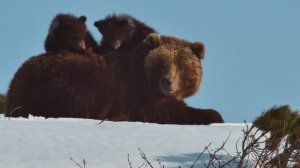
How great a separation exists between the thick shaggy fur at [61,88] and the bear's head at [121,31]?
1393 mm

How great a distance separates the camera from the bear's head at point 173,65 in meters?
8.76

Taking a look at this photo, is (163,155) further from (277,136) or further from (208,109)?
(208,109)

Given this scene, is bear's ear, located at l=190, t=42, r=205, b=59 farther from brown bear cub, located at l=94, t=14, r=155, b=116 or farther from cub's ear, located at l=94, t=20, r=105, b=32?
cub's ear, located at l=94, t=20, r=105, b=32

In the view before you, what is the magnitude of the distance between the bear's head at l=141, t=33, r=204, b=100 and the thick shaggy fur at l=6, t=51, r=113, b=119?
2.48ft

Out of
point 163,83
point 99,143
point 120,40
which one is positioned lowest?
point 99,143

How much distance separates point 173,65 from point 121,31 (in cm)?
99

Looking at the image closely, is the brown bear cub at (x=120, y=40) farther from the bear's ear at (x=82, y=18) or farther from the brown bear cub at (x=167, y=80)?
the bear's ear at (x=82, y=18)

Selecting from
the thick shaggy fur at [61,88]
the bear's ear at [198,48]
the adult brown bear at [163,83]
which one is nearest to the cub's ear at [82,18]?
the adult brown bear at [163,83]

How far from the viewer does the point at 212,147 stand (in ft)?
19.4

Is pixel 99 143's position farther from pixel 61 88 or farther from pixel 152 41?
pixel 152 41

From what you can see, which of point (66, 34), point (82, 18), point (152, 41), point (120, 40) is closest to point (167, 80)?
point (152, 41)

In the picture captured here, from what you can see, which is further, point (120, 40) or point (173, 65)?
point (120, 40)

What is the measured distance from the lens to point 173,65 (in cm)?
901

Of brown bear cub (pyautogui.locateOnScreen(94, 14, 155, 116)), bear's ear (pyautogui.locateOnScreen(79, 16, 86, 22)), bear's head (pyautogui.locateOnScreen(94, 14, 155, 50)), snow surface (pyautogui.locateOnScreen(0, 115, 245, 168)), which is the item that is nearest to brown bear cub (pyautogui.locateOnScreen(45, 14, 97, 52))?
bear's ear (pyautogui.locateOnScreen(79, 16, 86, 22))
